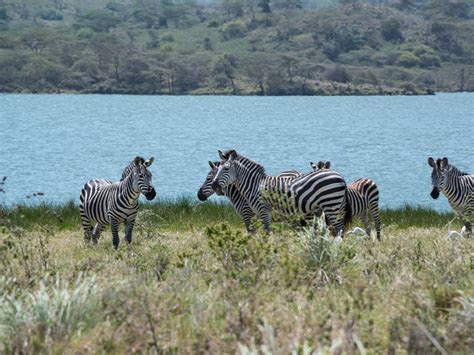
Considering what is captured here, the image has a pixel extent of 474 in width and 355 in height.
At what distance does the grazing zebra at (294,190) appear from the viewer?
16.2m

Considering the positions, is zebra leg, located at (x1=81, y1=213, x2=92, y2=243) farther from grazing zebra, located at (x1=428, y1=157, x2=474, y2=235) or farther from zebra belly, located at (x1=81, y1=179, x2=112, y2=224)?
grazing zebra, located at (x1=428, y1=157, x2=474, y2=235)

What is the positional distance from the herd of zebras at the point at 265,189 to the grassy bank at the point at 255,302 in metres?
3.69

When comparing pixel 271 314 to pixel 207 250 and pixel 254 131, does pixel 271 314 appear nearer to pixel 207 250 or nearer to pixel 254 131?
pixel 207 250

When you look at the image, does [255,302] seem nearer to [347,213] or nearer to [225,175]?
[347,213]

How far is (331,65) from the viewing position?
195 meters

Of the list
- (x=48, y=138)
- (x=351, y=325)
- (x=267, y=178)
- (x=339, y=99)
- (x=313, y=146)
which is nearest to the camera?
(x=351, y=325)

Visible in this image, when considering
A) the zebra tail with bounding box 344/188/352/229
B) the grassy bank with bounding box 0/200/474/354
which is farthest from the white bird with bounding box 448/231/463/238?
the zebra tail with bounding box 344/188/352/229

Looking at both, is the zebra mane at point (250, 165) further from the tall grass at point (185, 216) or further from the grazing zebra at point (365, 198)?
the tall grass at point (185, 216)

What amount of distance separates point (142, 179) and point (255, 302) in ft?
26.9

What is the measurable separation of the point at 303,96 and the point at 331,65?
14.8 m

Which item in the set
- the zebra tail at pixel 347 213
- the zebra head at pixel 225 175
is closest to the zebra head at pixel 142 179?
the zebra head at pixel 225 175

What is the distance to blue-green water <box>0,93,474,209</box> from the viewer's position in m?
53.3

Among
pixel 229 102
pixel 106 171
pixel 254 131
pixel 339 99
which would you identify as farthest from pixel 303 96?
pixel 106 171

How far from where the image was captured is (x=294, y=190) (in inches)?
650
